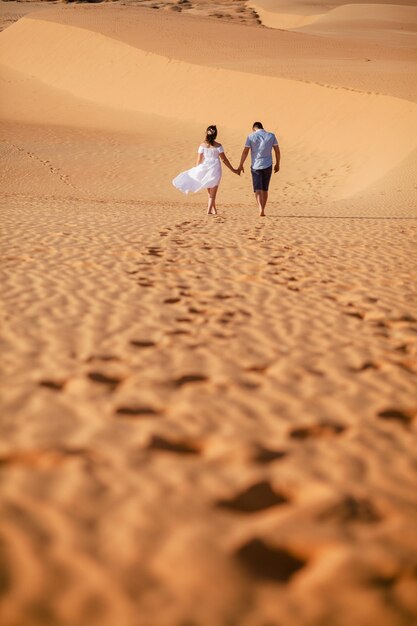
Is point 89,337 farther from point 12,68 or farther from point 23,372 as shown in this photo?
point 12,68

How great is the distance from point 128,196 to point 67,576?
15.1 meters

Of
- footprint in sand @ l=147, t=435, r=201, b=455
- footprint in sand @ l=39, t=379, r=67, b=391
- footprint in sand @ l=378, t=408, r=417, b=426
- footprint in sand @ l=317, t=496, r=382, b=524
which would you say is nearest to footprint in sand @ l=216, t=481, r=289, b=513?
footprint in sand @ l=317, t=496, r=382, b=524

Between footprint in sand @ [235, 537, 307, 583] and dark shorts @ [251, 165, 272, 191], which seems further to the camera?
dark shorts @ [251, 165, 272, 191]

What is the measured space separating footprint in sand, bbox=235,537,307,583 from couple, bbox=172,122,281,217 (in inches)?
367

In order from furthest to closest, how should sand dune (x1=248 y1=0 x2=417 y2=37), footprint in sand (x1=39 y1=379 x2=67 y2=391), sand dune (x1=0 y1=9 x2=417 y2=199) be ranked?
sand dune (x1=248 y1=0 x2=417 y2=37) → sand dune (x1=0 y1=9 x2=417 y2=199) → footprint in sand (x1=39 y1=379 x2=67 y2=391)

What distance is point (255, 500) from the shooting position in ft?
10.1

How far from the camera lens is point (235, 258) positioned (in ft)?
27.5

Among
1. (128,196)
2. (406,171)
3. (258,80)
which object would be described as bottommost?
(128,196)

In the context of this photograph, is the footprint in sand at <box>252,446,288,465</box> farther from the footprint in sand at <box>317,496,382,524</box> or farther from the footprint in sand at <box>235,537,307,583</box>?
the footprint in sand at <box>235,537,307,583</box>

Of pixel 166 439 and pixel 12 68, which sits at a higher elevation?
pixel 12 68

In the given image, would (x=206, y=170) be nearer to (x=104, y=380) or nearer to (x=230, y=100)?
(x=104, y=380)

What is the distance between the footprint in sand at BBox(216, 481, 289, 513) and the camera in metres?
3.02

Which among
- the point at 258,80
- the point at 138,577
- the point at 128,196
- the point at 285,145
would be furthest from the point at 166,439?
the point at 258,80

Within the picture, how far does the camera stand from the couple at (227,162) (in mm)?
11680
